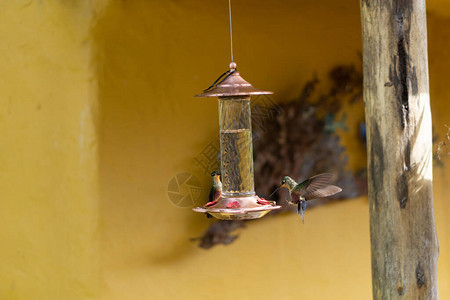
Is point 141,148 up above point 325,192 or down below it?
above

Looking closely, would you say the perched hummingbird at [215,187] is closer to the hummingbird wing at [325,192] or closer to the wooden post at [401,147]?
the hummingbird wing at [325,192]

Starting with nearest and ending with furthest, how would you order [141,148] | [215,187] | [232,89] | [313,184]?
[232,89], [313,184], [215,187], [141,148]

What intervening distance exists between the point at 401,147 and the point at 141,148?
2.07 m

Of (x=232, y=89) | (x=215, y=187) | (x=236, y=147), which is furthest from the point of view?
(x=215, y=187)

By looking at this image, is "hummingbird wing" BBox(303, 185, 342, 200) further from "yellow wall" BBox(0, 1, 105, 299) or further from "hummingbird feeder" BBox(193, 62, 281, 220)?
"yellow wall" BBox(0, 1, 105, 299)

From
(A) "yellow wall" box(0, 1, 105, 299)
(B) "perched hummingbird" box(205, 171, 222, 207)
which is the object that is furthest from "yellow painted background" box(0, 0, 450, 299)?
(B) "perched hummingbird" box(205, 171, 222, 207)

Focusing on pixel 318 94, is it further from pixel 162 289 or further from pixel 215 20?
pixel 162 289

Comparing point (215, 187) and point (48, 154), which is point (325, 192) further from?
point (48, 154)

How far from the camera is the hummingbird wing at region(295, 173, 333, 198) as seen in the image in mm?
4348

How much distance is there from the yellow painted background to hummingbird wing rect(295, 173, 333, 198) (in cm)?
81

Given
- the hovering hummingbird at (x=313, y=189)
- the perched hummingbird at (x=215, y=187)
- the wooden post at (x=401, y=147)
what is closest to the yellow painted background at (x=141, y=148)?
the perched hummingbird at (x=215, y=187)

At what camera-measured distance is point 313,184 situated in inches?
172

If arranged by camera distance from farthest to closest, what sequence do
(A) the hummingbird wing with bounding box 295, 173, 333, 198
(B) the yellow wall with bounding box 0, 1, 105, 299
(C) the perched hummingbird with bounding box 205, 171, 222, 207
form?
(B) the yellow wall with bounding box 0, 1, 105, 299
(C) the perched hummingbird with bounding box 205, 171, 222, 207
(A) the hummingbird wing with bounding box 295, 173, 333, 198

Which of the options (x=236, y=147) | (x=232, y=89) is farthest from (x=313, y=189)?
(x=232, y=89)
